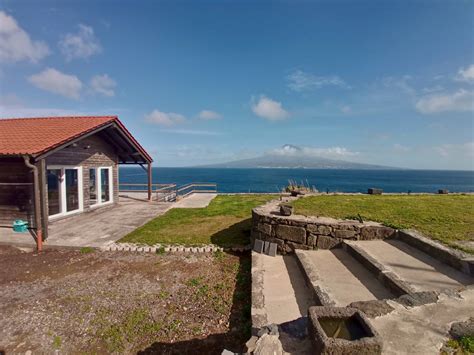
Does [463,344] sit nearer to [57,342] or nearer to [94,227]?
[57,342]

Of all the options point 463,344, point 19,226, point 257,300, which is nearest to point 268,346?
point 463,344

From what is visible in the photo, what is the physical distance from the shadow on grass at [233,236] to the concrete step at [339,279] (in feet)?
8.40

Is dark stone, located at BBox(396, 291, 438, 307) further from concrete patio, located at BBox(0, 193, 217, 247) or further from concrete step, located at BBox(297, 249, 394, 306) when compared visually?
concrete patio, located at BBox(0, 193, 217, 247)

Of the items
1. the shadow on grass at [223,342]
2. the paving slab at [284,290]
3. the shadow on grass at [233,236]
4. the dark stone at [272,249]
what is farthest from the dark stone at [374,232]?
the shadow on grass at [233,236]

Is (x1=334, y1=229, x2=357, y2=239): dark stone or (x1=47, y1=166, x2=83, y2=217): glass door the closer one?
(x1=334, y1=229, x2=357, y2=239): dark stone

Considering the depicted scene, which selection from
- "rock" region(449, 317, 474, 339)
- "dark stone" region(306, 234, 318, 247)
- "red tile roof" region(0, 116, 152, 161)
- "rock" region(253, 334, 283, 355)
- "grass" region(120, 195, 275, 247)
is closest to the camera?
"rock" region(253, 334, 283, 355)

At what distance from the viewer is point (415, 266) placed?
4285 millimetres

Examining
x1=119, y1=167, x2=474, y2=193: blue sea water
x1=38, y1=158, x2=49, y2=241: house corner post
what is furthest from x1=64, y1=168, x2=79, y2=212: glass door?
x1=119, y1=167, x2=474, y2=193: blue sea water

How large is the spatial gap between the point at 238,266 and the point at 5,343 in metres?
4.35

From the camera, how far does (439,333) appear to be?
242 centimetres

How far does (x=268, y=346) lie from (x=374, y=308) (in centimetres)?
131

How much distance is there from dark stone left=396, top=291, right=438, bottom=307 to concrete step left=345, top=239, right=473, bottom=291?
0.43 meters

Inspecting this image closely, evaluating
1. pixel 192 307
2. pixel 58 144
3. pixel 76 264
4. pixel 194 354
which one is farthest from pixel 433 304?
pixel 58 144

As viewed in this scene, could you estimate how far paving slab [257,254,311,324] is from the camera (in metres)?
3.80
